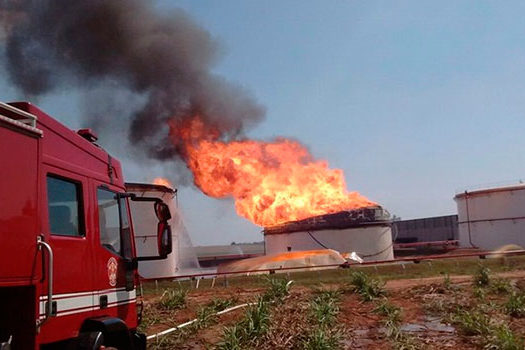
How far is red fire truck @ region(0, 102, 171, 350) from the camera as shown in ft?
15.5

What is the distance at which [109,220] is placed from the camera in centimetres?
671

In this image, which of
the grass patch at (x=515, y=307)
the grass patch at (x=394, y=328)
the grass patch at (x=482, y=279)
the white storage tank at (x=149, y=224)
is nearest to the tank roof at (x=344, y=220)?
the white storage tank at (x=149, y=224)

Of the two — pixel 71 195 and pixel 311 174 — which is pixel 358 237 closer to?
pixel 311 174

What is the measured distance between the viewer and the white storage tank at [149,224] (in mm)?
31188

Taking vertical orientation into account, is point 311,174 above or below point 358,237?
above

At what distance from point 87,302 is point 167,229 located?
153 cm

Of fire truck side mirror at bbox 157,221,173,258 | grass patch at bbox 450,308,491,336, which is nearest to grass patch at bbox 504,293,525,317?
grass patch at bbox 450,308,491,336

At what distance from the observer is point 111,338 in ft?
21.5

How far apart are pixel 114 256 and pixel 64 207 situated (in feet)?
4.04

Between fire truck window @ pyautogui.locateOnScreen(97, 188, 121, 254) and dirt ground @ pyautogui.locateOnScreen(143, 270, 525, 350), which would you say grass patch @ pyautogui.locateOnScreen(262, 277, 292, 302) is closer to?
dirt ground @ pyautogui.locateOnScreen(143, 270, 525, 350)

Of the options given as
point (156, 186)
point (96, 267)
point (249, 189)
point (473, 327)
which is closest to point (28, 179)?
point (96, 267)

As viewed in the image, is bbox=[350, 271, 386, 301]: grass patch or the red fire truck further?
bbox=[350, 271, 386, 301]: grass patch

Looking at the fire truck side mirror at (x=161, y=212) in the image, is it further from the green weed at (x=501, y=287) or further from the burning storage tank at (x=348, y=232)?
the burning storage tank at (x=348, y=232)

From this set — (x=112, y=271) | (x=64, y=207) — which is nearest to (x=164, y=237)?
(x=112, y=271)
